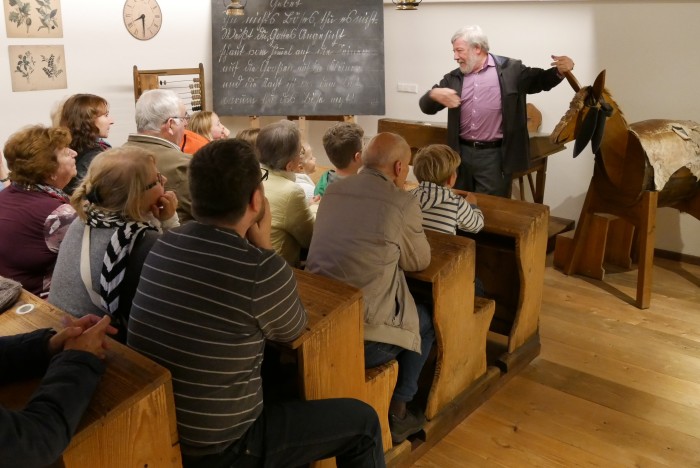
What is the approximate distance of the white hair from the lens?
313 centimetres

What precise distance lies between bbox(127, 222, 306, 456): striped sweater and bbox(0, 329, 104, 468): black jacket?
215mm

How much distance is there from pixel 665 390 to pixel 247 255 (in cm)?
237

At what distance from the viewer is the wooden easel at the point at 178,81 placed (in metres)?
5.22

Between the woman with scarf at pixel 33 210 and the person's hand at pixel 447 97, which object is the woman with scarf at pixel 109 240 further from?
the person's hand at pixel 447 97

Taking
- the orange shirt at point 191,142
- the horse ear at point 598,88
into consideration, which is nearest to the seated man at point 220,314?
the orange shirt at point 191,142

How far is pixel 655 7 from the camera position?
14.9 feet

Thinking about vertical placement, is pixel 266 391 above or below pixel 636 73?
below

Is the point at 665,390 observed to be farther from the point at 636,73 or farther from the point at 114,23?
the point at 114,23

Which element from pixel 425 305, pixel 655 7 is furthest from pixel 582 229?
pixel 425 305

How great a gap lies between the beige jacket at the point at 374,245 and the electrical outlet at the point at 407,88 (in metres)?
3.98

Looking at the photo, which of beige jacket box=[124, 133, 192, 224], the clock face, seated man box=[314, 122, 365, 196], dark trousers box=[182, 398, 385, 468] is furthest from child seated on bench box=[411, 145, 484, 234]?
the clock face

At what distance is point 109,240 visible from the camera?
6.38ft

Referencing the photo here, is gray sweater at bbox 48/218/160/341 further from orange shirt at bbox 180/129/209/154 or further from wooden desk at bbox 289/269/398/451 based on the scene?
orange shirt at bbox 180/129/209/154

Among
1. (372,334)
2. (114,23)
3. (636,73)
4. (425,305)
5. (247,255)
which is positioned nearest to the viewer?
(247,255)
